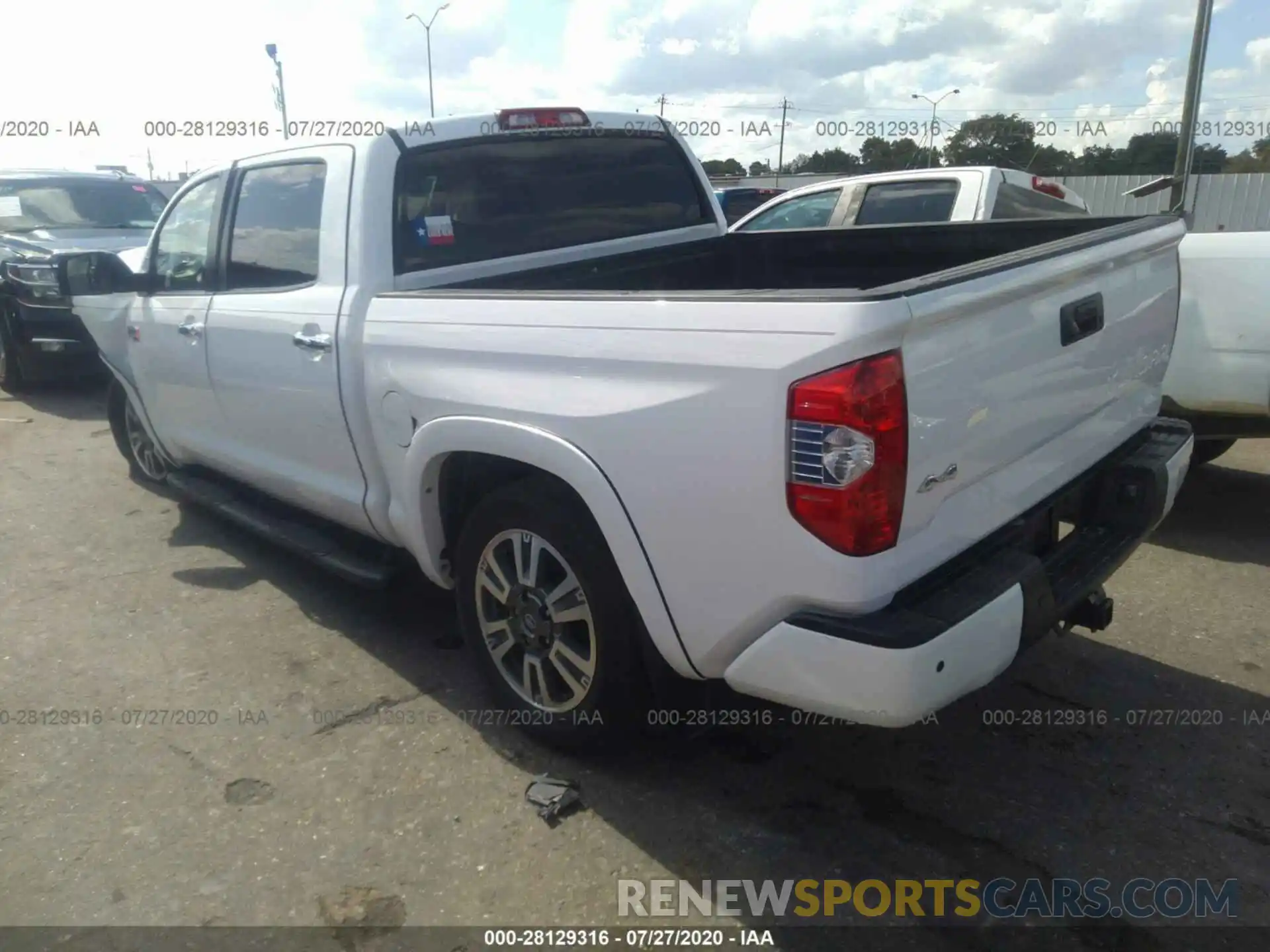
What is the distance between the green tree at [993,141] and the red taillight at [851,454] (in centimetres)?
2506

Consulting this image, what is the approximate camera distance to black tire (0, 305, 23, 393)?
28.7ft

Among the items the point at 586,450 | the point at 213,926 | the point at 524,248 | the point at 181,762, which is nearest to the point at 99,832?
the point at 181,762

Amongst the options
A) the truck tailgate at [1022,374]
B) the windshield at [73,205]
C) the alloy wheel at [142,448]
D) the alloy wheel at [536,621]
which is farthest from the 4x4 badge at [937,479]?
the windshield at [73,205]

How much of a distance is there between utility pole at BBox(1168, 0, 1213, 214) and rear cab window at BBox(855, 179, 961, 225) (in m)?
9.53

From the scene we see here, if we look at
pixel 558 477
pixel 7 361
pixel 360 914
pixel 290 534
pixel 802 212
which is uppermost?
pixel 802 212

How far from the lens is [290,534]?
13.4 feet

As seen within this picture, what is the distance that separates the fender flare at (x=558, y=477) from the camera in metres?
2.51

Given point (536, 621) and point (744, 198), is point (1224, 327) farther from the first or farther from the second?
point (744, 198)

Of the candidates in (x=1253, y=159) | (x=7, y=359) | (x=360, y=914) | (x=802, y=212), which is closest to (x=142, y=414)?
(x=360, y=914)

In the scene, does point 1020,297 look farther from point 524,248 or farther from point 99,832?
point 99,832

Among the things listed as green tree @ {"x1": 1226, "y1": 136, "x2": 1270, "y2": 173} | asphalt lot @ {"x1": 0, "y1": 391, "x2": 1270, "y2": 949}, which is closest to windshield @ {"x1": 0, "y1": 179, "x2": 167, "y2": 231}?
asphalt lot @ {"x1": 0, "y1": 391, "x2": 1270, "y2": 949}

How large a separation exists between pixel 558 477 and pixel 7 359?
819cm

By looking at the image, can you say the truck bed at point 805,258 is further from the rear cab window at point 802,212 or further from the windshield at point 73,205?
the windshield at point 73,205

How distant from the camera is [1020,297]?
2.39 m
